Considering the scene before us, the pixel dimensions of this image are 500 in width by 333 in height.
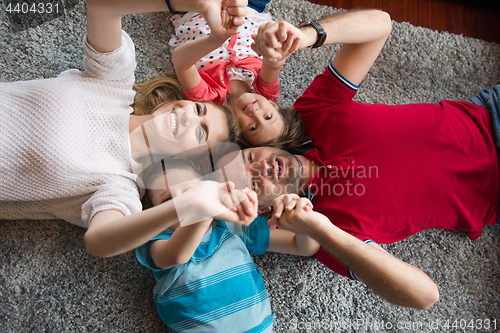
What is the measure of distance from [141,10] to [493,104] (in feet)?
3.52

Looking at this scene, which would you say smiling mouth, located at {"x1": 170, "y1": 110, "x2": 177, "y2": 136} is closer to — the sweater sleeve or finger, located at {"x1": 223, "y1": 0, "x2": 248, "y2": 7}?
the sweater sleeve

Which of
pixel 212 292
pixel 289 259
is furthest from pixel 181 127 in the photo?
pixel 289 259

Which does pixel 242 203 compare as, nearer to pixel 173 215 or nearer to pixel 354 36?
pixel 173 215

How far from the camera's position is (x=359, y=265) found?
28.6 inches

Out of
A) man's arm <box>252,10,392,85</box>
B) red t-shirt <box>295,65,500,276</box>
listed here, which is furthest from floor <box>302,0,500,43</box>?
red t-shirt <box>295,65,500,276</box>

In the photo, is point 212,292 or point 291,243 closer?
point 212,292

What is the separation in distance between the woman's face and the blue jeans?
0.84 meters

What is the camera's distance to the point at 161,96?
3.39ft

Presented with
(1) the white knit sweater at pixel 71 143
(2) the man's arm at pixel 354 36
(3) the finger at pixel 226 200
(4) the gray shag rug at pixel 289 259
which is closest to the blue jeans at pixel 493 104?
(4) the gray shag rug at pixel 289 259

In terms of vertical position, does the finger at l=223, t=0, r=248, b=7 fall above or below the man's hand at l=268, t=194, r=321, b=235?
above

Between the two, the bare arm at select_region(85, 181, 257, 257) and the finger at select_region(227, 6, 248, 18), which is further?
the finger at select_region(227, 6, 248, 18)

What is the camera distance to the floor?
4.27 feet

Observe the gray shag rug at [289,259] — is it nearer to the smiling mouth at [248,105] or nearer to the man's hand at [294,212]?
the smiling mouth at [248,105]

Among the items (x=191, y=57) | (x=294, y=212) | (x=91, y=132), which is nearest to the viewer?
(x=294, y=212)
